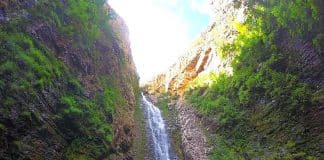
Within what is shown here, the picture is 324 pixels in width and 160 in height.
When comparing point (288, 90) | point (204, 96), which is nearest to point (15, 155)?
point (288, 90)

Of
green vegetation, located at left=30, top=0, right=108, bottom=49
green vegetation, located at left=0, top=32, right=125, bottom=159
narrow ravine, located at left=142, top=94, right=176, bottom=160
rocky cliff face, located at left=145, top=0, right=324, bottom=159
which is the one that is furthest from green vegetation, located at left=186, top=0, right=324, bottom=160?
green vegetation, located at left=30, top=0, right=108, bottom=49

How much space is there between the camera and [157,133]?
23.8 metres

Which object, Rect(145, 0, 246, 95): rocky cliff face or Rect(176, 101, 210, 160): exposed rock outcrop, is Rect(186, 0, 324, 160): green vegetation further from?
Rect(145, 0, 246, 95): rocky cliff face

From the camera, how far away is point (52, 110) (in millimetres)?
13039

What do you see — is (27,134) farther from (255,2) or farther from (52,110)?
(255,2)

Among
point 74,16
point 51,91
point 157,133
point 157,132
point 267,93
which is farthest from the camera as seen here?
point 157,132

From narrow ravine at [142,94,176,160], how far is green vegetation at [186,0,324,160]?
300cm

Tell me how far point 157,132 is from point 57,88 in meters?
11.1

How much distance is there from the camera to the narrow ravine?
20.7 metres

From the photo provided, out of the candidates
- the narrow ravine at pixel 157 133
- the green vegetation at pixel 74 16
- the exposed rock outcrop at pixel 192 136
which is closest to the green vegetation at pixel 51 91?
the green vegetation at pixel 74 16

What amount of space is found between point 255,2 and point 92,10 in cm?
1045

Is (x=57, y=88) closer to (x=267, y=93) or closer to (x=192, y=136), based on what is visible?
(x=192, y=136)

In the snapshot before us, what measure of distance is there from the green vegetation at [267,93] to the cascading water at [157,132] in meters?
3.06

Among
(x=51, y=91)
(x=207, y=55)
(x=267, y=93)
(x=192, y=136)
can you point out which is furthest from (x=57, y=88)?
(x=207, y=55)
